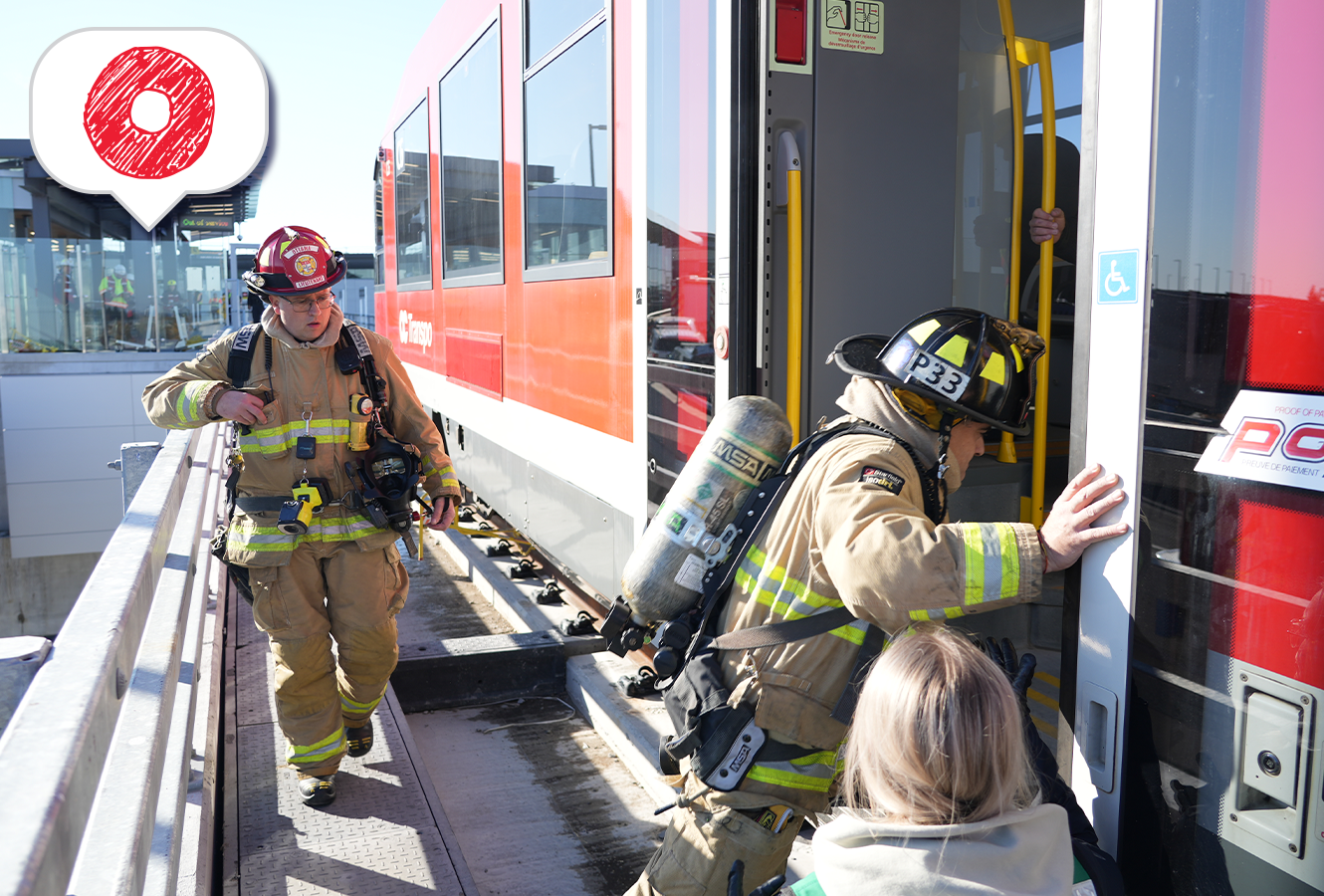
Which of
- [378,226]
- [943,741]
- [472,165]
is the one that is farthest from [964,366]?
[378,226]

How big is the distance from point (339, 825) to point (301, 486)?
107cm

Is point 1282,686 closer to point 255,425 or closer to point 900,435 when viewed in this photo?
point 900,435

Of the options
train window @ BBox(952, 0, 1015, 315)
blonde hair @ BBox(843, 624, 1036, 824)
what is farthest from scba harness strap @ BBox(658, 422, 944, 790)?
train window @ BBox(952, 0, 1015, 315)

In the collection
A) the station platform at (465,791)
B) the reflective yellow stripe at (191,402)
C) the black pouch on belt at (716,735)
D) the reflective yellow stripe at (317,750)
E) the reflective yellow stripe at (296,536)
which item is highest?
the reflective yellow stripe at (191,402)

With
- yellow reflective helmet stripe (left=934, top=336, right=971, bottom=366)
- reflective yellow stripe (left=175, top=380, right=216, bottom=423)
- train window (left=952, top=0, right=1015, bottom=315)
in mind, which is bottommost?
reflective yellow stripe (left=175, top=380, right=216, bottom=423)

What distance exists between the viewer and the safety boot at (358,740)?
3.69 metres

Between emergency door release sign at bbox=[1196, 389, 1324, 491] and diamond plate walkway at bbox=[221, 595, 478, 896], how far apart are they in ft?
7.16

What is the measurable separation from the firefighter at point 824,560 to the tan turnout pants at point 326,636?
5.31ft

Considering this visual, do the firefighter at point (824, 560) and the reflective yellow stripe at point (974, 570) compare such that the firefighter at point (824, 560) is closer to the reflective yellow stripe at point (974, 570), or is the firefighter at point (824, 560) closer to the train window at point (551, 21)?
the reflective yellow stripe at point (974, 570)

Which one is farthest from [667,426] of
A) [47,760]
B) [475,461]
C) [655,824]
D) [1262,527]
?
[475,461]

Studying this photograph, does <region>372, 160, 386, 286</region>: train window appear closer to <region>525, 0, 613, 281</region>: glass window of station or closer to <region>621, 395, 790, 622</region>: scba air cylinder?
<region>525, 0, 613, 281</region>: glass window of station

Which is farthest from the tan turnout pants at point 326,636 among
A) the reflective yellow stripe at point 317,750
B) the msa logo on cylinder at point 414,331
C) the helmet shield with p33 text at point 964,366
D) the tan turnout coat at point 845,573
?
the msa logo on cylinder at point 414,331

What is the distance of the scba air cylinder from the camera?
2.32 metres

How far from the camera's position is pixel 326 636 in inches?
139
